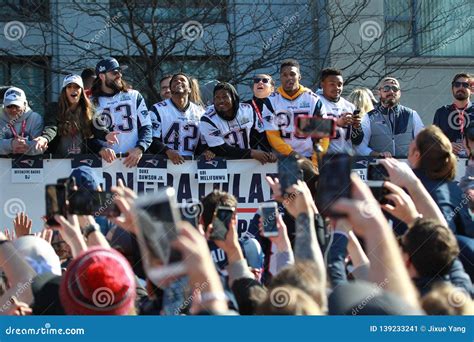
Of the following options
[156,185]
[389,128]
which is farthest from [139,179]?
[389,128]

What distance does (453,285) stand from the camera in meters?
5.33

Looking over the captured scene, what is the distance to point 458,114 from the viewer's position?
10.0 meters

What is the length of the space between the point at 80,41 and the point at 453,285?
1153 centimetres

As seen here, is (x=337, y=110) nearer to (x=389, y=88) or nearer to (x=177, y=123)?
(x=389, y=88)

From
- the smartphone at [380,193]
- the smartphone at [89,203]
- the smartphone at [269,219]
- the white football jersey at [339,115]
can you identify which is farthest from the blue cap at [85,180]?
the white football jersey at [339,115]

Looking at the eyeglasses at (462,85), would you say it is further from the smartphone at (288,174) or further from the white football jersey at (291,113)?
the smartphone at (288,174)

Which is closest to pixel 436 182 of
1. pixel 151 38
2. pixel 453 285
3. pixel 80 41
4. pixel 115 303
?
pixel 453 285

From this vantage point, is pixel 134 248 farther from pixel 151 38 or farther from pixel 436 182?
pixel 151 38

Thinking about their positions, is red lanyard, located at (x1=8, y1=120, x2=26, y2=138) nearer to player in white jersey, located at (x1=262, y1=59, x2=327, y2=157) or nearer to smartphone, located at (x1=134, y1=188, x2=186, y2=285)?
player in white jersey, located at (x1=262, y1=59, x2=327, y2=157)

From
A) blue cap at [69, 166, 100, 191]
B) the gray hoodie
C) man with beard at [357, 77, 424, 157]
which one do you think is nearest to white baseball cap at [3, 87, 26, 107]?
the gray hoodie

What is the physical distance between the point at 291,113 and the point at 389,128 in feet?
3.18

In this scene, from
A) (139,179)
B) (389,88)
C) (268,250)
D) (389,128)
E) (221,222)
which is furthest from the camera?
(389,88)

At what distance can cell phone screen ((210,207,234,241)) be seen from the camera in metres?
5.76

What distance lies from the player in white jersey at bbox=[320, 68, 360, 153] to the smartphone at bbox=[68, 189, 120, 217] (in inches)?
142
